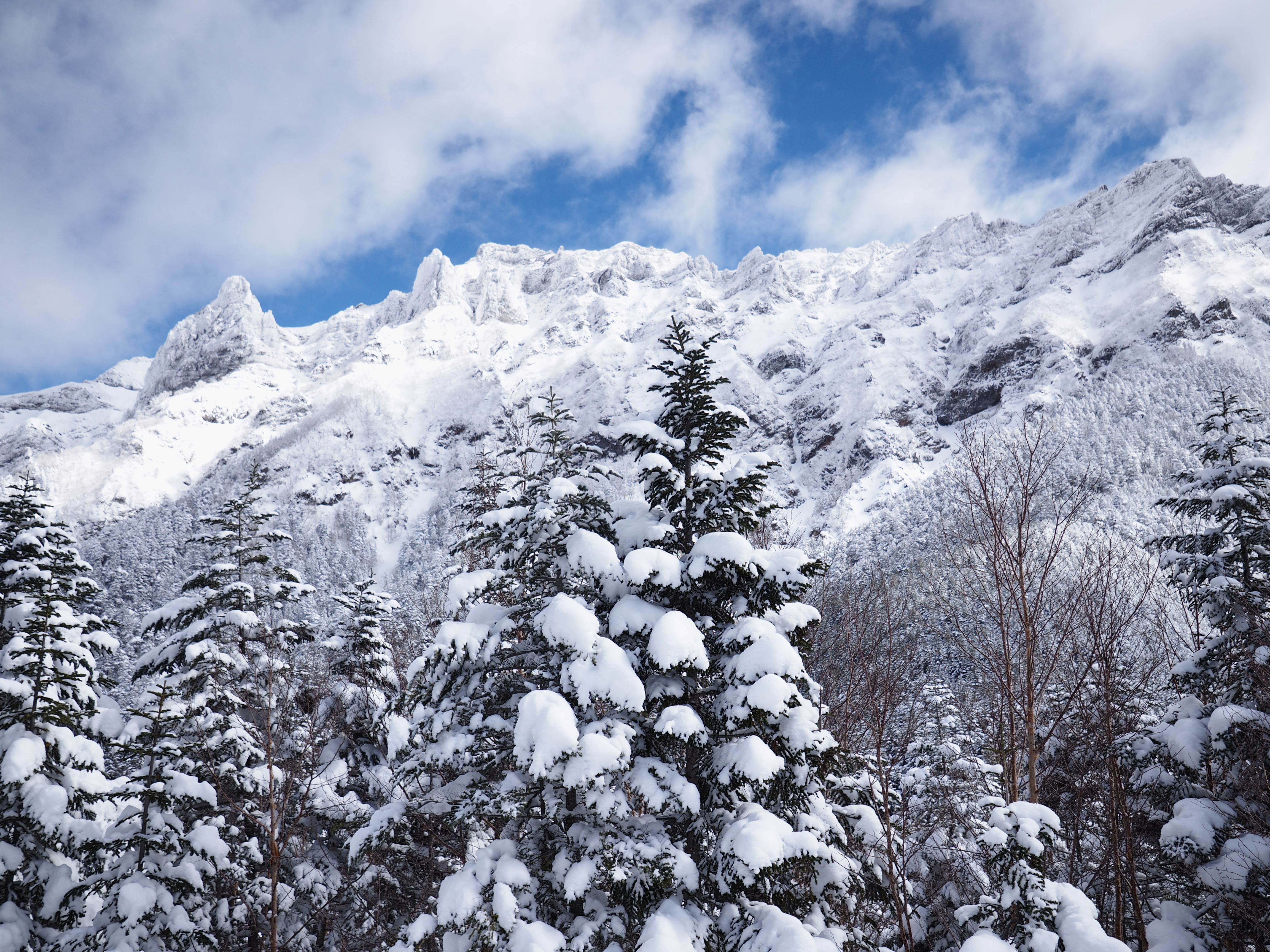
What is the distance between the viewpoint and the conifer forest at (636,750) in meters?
6.20

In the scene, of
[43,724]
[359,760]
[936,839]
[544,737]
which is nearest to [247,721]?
[359,760]

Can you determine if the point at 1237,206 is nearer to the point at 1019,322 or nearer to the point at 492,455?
the point at 1019,322

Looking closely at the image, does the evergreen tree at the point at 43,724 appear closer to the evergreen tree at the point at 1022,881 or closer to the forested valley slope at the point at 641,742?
the forested valley slope at the point at 641,742

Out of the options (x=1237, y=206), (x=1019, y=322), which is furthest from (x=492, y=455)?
(x=1237, y=206)

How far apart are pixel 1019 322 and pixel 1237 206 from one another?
7062cm

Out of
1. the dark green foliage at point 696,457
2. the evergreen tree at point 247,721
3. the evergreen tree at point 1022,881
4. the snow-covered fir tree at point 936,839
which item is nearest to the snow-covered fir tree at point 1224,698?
the snow-covered fir tree at point 936,839

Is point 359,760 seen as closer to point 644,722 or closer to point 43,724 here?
point 43,724

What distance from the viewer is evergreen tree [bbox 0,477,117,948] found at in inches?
361

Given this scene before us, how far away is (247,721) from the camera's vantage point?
14.3m

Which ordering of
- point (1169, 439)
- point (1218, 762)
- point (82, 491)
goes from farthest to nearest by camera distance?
point (82, 491) → point (1169, 439) → point (1218, 762)

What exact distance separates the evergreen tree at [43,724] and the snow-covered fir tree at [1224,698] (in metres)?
15.4

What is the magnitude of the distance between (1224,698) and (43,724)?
60.0 ft

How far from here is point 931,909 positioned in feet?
34.4

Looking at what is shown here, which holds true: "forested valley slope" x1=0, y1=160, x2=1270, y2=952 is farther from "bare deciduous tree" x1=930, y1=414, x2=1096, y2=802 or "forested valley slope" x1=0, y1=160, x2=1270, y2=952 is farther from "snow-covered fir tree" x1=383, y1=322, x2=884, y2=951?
"bare deciduous tree" x1=930, y1=414, x2=1096, y2=802
